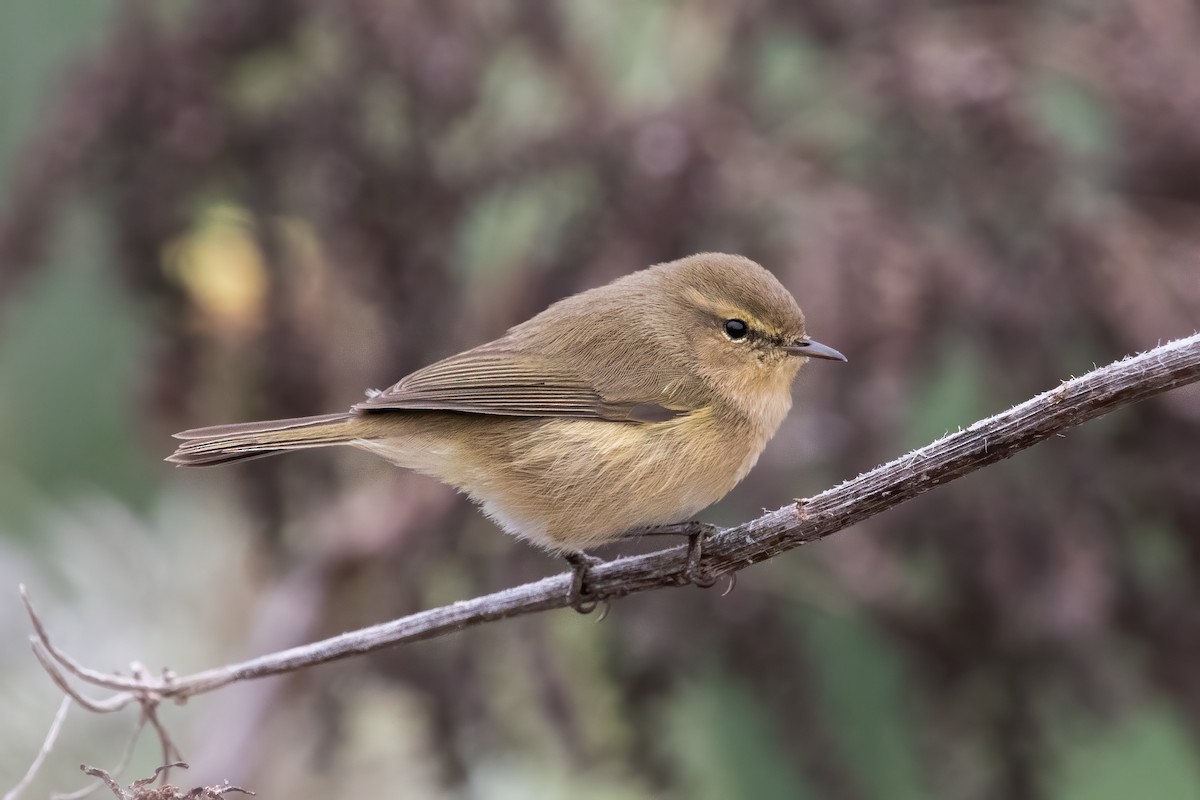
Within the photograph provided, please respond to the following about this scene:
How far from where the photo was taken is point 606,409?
9.48 feet

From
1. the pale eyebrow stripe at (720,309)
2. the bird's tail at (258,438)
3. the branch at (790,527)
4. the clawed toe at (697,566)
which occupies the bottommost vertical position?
the branch at (790,527)

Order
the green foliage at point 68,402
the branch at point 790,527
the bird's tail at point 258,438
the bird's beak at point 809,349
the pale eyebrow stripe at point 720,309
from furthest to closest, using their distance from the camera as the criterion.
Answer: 1. the green foliage at point 68,402
2. the pale eyebrow stripe at point 720,309
3. the bird's beak at point 809,349
4. the bird's tail at point 258,438
5. the branch at point 790,527

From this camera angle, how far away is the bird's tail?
244 cm

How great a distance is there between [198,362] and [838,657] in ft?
7.46

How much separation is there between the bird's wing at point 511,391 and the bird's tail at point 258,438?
7 centimetres

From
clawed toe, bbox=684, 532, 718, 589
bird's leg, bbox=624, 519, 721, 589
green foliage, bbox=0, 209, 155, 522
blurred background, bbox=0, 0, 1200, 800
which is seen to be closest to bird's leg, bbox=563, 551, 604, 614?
bird's leg, bbox=624, 519, 721, 589

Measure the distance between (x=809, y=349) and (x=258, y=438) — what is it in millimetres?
1256

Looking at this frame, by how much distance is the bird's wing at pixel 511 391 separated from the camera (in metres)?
2.79

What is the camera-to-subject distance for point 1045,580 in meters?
3.02

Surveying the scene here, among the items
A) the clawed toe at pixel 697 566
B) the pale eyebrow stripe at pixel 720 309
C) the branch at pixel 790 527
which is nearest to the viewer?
the branch at pixel 790 527

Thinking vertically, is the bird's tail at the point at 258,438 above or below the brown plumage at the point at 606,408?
below

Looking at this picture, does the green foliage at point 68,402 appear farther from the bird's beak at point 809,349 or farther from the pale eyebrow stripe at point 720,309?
the bird's beak at point 809,349

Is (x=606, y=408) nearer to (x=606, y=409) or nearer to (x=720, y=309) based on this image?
(x=606, y=409)

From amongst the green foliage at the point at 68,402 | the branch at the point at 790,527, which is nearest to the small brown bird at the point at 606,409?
the branch at the point at 790,527
